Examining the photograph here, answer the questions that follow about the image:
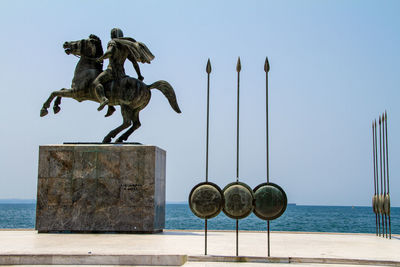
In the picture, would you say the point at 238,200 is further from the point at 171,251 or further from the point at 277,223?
the point at 277,223

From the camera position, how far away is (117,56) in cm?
1468

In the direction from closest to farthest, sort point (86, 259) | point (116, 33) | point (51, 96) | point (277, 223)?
point (86, 259) < point (116, 33) < point (51, 96) < point (277, 223)

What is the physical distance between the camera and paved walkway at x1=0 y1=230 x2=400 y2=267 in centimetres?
871

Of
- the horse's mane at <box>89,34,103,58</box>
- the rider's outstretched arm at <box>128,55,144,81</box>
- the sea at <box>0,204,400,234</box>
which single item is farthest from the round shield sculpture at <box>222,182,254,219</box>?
the sea at <box>0,204,400,234</box>

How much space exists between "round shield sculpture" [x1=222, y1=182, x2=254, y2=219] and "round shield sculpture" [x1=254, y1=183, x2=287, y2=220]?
0.45 ft

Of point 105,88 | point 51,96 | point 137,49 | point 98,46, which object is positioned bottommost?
point 51,96

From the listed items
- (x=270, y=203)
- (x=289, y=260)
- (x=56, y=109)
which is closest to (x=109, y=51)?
(x=56, y=109)

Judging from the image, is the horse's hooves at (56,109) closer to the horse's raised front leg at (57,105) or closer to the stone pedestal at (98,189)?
the horse's raised front leg at (57,105)

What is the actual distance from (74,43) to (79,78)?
3.50 feet

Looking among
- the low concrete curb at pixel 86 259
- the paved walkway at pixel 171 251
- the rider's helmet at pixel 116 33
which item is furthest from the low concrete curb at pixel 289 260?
the rider's helmet at pixel 116 33

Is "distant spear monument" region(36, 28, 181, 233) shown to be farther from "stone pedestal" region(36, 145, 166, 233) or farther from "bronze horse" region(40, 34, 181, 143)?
"bronze horse" region(40, 34, 181, 143)

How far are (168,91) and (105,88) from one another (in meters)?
1.88

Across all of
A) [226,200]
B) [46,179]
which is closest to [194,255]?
[226,200]

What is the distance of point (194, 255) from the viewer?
9.28m
